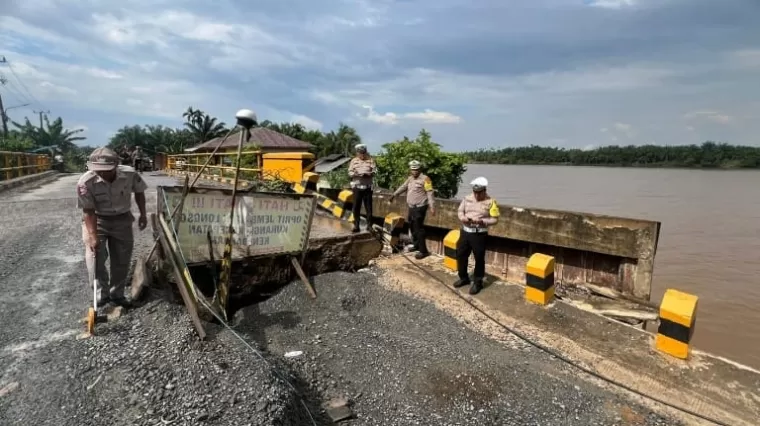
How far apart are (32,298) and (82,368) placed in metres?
2.01

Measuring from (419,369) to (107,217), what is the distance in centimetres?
326

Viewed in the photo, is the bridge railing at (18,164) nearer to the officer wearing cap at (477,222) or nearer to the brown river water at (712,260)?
the brown river water at (712,260)

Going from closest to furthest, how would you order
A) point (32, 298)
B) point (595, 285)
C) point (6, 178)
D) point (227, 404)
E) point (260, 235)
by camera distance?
point (227, 404) → point (32, 298) → point (260, 235) → point (595, 285) → point (6, 178)

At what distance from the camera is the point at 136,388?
2980mm

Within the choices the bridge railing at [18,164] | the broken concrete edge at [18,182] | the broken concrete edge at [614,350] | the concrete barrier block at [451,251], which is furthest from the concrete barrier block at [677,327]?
the bridge railing at [18,164]

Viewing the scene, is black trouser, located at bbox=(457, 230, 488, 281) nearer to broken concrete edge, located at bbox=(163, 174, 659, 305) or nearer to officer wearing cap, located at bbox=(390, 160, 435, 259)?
officer wearing cap, located at bbox=(390, 160, 435, 259)

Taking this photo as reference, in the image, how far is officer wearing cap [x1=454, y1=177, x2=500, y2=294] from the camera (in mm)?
5531

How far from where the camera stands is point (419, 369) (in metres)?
3.84

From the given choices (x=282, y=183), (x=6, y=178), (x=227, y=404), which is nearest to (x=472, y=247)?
(x=227, y=404)

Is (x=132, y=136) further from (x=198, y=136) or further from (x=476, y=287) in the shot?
(x=476, y=287)

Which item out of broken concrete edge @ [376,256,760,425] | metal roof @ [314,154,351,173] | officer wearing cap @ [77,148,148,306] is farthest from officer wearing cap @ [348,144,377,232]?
metal roof @ [314,154,351,173]

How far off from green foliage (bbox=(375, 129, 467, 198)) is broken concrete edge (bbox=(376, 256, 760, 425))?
5.87 m

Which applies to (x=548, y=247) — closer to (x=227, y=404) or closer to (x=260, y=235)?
(x=260, y=235)

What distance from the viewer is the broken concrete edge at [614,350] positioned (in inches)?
144
